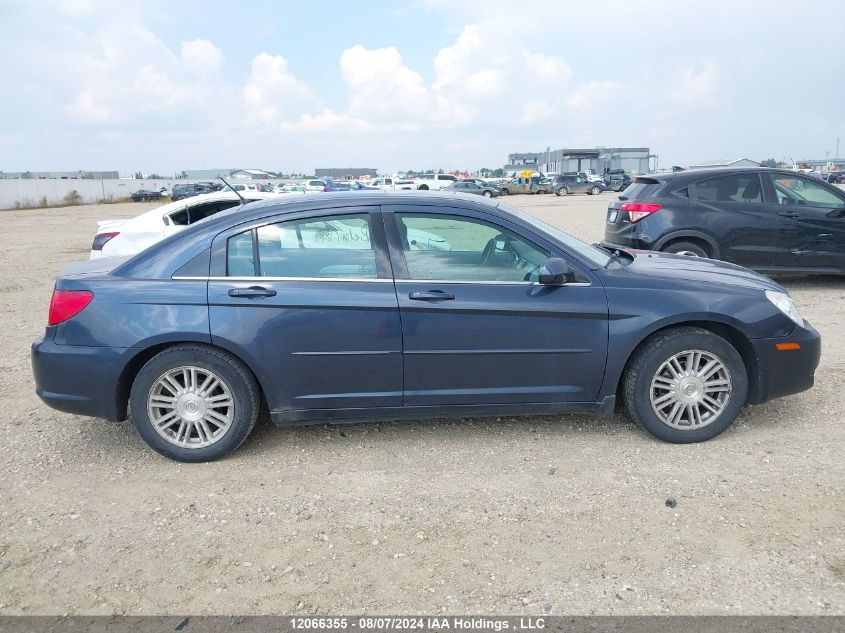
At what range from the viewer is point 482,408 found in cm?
413

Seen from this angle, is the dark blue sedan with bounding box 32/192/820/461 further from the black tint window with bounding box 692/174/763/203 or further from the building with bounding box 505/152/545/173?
the building with bounding box 505/152/545/173

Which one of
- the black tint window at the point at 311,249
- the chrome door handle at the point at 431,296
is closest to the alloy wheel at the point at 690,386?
the chrome door handle at the point at 431,296

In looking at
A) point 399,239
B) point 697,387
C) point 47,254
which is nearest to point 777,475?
point 697,387

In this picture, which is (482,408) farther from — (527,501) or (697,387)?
(697,387)

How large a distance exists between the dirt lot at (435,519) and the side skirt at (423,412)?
239mm

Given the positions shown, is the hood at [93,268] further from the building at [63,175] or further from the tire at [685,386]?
the building at [63,175]

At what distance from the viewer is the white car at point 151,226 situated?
28.7ft

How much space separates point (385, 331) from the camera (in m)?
3.98

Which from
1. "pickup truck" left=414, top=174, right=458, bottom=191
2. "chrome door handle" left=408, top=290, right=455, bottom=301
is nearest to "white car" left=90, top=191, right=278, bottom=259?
"chrome door handle" left=408, top=290, right=455, bottom=301

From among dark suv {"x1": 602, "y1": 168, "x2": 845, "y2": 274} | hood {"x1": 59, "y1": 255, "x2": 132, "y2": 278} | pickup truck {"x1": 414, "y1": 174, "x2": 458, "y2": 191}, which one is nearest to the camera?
hood {"x1": 59, "y1": 255, "x2": 132, "y2": 278}

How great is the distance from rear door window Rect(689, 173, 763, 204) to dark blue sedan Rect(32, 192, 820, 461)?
4.94 m

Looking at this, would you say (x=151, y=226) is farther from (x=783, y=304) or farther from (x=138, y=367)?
(x=783, y=304)

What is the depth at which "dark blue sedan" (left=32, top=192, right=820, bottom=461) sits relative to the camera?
3969 millimetres

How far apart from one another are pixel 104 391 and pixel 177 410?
434 mm
